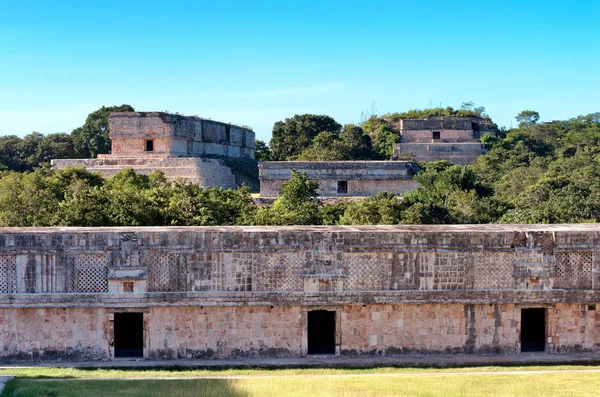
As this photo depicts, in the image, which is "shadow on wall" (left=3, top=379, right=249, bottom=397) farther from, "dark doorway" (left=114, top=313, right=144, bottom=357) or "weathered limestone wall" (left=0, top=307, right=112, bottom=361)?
"dark doorway" (left=114, top=313, right=144, bottom=357)

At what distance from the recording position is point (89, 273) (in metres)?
11.5

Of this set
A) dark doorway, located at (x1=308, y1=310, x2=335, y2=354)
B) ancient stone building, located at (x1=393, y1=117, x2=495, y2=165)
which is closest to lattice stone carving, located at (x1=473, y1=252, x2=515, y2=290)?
dark doorway, located at (x1=308, y1=310, x2=335, y2=354)

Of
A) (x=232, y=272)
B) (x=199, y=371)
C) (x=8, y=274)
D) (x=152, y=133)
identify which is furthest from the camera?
(x=152, y=133)

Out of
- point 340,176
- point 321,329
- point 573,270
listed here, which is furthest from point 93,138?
point 573,270

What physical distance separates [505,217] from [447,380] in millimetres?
16512

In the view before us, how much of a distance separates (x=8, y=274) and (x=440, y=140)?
43.0 m

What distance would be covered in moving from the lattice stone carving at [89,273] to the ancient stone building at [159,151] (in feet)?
66.9

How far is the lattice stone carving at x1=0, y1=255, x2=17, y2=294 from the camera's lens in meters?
11.4

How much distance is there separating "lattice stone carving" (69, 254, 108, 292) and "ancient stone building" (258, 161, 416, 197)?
665 inches

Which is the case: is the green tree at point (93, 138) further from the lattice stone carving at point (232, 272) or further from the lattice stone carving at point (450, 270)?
the lattice stone carving at point (450, 270)

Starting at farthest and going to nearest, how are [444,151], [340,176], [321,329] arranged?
[444,151], [340,176], [321,329]

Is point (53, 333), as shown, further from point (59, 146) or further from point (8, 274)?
point (59, 146)

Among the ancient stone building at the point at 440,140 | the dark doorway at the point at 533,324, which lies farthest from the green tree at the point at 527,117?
the dark doorway at the point at 533,324

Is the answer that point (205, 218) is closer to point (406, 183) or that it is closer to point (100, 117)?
point (406, 183)
